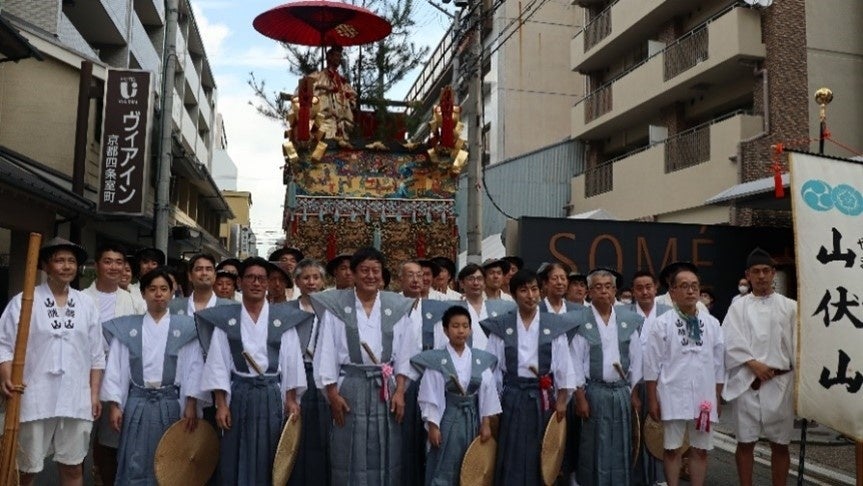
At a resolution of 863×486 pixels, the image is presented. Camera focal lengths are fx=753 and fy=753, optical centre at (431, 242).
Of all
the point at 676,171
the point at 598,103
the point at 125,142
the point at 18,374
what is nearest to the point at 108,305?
the point at 18,374

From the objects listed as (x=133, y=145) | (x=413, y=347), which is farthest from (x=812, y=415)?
(x=133, y=145)

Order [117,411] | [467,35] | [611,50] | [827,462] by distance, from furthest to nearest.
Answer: [611,50] < [467,35] < [827,462] < [117,411]

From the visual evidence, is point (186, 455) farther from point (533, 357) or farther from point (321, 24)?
point (321, 24)

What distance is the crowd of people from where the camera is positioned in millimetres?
4574

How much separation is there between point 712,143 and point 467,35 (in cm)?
704

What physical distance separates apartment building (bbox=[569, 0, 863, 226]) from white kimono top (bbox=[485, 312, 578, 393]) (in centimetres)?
712

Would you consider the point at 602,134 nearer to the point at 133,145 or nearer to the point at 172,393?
the point at 133,145

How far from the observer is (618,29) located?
19.4 m

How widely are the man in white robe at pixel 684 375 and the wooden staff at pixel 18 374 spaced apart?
399 cm

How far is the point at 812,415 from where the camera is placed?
4754mm

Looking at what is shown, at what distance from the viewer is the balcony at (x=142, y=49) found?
62.2 feet

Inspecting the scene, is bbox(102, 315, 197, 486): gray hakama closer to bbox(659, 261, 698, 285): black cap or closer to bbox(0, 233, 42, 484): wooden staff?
bbox(0, 233, 42, 484): wooden staff

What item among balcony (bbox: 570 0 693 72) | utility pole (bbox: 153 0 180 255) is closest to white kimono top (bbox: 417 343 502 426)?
utility pole (bbox: 153 0 180 255)

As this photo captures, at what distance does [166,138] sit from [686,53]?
11.5m
